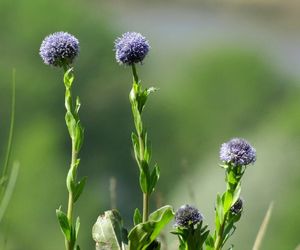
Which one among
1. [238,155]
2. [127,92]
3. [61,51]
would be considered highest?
[61,51]

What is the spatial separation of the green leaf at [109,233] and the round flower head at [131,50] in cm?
20

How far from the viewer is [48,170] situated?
18312 mm

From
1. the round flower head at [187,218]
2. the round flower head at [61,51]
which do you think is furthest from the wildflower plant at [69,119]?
the round flower head at [187,218]

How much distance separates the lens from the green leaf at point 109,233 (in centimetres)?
129

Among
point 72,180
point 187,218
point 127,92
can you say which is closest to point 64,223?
point 72,180

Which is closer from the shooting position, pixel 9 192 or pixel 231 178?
pixel 231 178

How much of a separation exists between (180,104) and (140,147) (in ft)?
70.3

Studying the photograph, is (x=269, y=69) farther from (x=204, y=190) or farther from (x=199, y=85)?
(x=204, y=190)

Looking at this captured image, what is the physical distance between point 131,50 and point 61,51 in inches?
3.4

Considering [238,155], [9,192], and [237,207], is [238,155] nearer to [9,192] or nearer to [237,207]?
[237,207]

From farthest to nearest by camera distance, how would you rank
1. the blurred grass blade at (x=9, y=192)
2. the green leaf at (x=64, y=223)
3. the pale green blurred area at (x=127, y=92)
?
the pale green blurred area at (x=127, y=92) < the blurred grass blade at (x=9, y=192) < the green leaf at (x=64, y=223)

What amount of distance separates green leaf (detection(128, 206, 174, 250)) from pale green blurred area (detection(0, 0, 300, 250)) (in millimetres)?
13763

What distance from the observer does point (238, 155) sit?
1.22m

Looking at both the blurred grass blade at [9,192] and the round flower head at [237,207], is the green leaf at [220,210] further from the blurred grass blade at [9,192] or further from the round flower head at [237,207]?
the blurred grass blade at [9,192]
